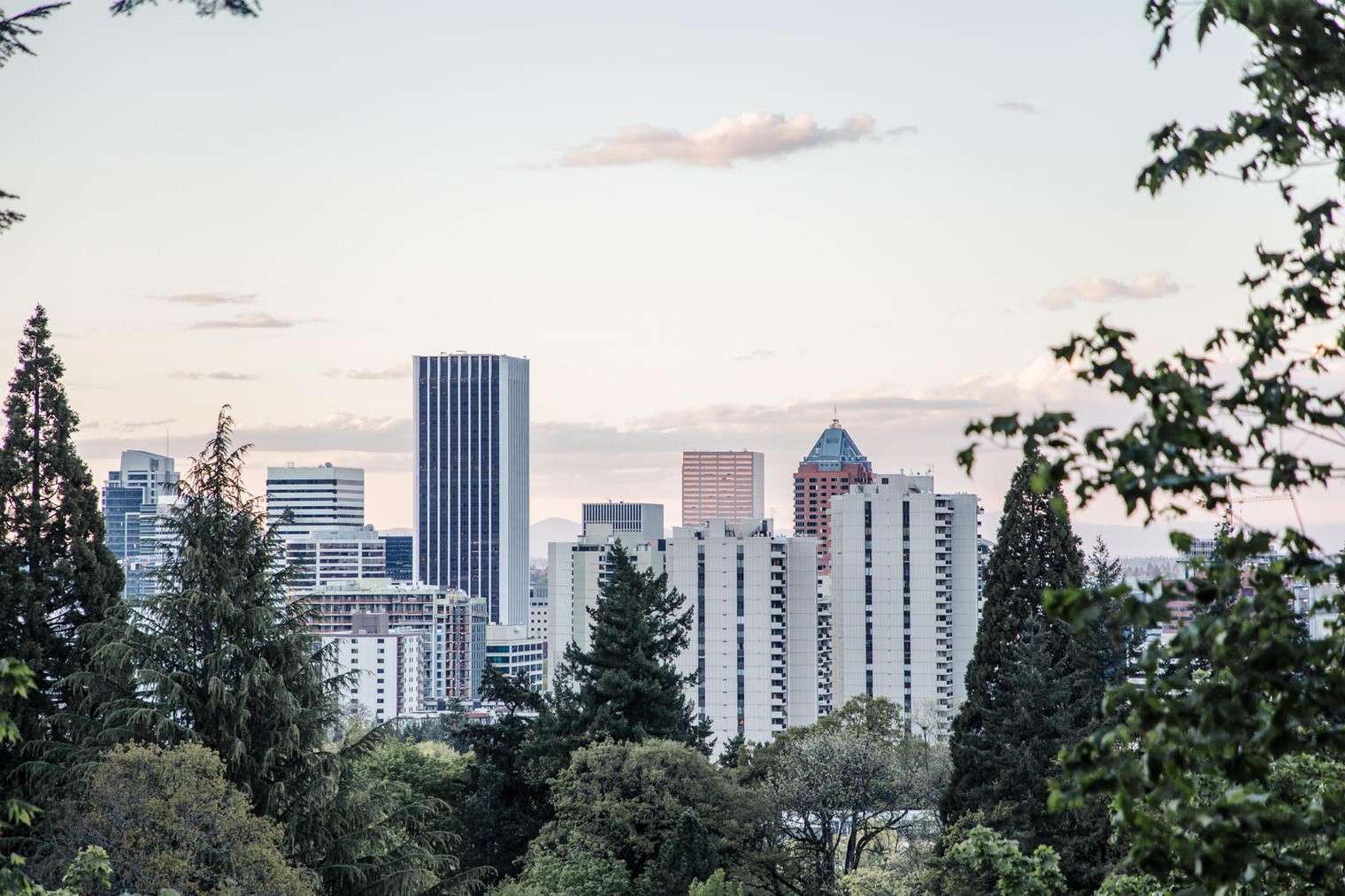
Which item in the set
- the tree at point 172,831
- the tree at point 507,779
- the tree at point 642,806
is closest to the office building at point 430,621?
the tree at point 507,779

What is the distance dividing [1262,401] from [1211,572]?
2.15 ft

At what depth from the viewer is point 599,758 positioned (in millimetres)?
22203

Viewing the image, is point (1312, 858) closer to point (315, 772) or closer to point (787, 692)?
point (315, 772)

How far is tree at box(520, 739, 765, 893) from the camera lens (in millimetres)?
21281

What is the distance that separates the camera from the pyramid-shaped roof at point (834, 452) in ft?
561

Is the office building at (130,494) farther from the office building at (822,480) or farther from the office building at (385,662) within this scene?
the office building at (822,480)

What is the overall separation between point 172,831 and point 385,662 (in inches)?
3991

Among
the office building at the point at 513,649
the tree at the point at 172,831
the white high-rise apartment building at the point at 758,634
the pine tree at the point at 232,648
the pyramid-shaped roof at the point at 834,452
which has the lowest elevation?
the office building at the point at 513,649

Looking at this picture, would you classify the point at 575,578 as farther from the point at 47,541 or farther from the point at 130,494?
the point at 130,494

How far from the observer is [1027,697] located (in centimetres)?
2103

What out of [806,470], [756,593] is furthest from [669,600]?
[806,470]

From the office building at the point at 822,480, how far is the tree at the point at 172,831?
147832 millimetres

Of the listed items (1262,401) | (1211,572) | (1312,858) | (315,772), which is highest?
(1262,401)

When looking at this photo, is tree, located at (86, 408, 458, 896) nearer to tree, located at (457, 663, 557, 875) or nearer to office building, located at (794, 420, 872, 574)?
tree, located at (457, 663, 557, 875)
